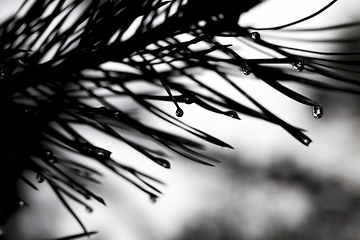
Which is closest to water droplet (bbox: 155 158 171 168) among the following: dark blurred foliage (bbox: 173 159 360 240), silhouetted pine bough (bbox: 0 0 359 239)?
silhouetted pine bough (bbox: 0 0 359 239)

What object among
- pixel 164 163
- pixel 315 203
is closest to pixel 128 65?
pixel 164 163

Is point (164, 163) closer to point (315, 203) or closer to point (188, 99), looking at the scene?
point (188, 99)

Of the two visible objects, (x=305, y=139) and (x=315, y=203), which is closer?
(x=305, y=139)

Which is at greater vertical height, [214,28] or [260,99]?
[260,99]

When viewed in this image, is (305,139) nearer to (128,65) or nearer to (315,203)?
(128,65)

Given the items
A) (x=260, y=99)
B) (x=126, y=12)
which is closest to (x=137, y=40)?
(x=126, y=12)

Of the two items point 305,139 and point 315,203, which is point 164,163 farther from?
point 315,203

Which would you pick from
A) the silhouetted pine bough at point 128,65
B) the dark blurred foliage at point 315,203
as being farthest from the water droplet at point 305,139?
the dark blurred foliage at point 315,203

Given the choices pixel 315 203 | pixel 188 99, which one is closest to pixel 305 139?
pixel 188 99

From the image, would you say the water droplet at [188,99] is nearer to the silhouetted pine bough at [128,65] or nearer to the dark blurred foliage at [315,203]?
the silhouetted pine bough at [128,65]

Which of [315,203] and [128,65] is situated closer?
[128,65]

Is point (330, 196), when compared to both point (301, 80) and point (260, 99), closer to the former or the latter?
point (260, 99)
